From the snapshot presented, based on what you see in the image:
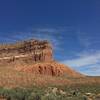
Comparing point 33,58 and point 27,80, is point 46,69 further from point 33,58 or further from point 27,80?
point 27,80

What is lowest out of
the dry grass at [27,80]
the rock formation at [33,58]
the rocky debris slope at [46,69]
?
the dry grass at [27,80]

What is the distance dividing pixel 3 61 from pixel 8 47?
656 cm

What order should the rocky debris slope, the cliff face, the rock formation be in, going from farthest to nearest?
the cliff face
the rock formation
the rocky debris slope

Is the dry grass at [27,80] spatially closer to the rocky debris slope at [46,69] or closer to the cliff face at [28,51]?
the rocky debris slope at [46,69]

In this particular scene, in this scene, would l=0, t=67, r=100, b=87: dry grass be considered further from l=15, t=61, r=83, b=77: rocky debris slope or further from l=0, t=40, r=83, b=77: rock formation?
l=0, t=40, r=83, b=77: rock formation

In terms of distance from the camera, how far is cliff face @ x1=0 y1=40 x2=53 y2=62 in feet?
359

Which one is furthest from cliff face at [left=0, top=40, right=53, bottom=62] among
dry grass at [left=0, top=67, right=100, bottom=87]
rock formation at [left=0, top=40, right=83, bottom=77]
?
dry grass at [left=0, top=67, right=100, bottom=87]

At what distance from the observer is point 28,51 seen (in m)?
112

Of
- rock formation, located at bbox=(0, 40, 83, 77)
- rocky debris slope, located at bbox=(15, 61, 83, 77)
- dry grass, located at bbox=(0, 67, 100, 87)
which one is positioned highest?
rock formation, located at bbox=(0, 40, 83, 77)

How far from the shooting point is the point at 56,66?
103125 mm

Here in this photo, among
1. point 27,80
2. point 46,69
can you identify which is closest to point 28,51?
point 46,69

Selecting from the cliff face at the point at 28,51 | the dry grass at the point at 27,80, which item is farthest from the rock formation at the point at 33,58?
the dry grass at the point at 27,80

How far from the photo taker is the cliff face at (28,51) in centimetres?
10956

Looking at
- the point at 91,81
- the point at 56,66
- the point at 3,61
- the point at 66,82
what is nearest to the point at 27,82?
the point at 66,82
